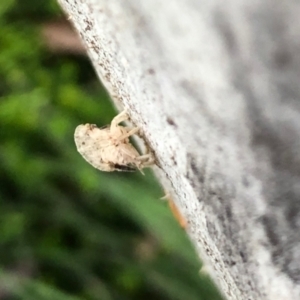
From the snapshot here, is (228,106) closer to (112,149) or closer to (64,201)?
(112,149)

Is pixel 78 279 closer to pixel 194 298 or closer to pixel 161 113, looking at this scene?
pixel 194 298

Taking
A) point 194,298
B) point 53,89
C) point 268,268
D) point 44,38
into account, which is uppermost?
point 44,38

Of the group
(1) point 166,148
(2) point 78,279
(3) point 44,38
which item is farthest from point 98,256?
(1) point 166,148

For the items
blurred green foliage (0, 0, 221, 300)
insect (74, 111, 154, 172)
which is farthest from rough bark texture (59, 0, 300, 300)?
blurred green foliage (0, 0, 221, 300)

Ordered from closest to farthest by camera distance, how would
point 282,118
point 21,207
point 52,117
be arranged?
point 282,118, point 52,117, point 21,207

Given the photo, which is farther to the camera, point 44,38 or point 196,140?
point 44,38

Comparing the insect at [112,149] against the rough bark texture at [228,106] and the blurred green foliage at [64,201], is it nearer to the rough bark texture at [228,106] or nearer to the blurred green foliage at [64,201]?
the rough bark texture at [228,106]

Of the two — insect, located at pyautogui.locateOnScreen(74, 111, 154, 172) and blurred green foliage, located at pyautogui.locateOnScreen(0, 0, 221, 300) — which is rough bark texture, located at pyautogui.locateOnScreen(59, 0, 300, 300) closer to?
insect, located at pyautogui.locateOnScreen(74, 111, 154, 172)

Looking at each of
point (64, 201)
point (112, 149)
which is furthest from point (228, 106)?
point (64, 201)
